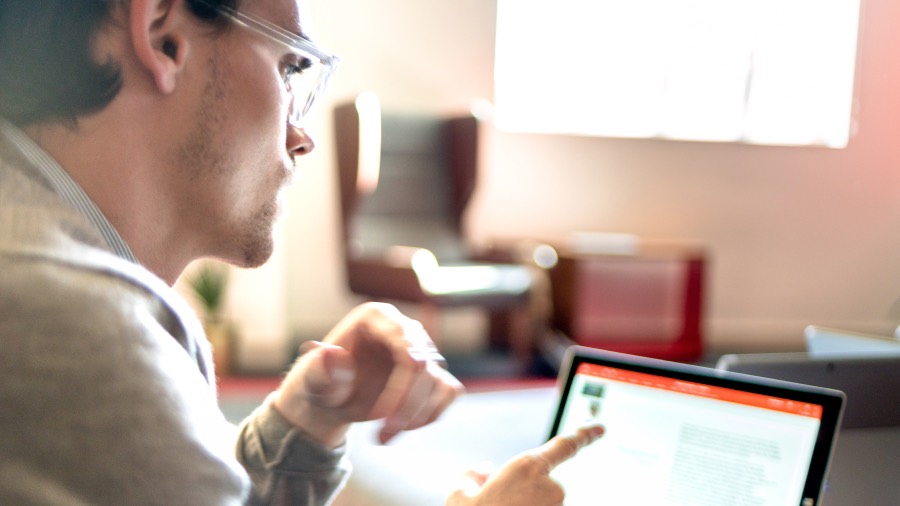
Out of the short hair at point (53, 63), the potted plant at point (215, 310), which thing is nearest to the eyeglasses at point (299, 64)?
the short hair at point (53, 63)

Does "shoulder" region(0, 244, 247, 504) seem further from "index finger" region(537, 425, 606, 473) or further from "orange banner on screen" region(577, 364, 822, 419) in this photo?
"orange banner on screen" region(577, 364, 822, 419)

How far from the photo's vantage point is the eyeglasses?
673 millimetres

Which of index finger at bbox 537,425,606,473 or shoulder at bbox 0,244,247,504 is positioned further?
index finger at bbox 537,425,606,473

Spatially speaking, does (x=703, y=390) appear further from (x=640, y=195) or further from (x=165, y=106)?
(x=640, y=195)

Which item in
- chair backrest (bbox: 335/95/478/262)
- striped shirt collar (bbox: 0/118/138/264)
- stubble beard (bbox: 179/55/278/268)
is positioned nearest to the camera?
striped shirt collar (bbox: 0/118/138/264)

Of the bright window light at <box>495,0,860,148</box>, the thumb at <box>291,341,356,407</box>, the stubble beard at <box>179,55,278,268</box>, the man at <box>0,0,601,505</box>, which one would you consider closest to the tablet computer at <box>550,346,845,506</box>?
the man at <box>0,0,601,505</box>

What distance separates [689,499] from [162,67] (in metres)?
0.63

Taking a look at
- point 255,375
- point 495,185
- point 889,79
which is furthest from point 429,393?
point 495,185

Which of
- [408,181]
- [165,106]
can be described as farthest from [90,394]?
[408,181]

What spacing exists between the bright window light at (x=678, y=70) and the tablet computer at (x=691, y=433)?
10.8 feet

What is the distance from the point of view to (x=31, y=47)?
58 cm

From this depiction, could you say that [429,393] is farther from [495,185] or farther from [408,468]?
[495,185]

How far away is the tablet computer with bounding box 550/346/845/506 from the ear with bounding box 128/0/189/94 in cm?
51

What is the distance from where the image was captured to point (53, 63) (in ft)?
1.92
